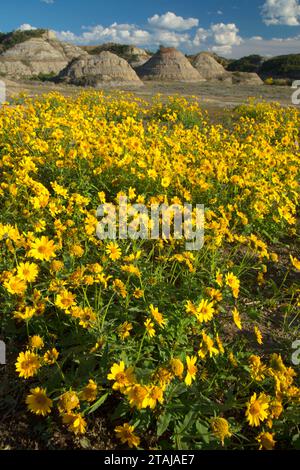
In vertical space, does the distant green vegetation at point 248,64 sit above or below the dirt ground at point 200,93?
above

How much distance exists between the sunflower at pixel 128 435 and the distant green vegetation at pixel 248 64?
186 ft

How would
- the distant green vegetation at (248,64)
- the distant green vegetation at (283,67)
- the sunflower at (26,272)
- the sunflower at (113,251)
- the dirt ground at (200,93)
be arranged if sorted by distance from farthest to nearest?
the distant green vegetation at (248,64) < the distant green vegetation at (283,67) < the dirt ground at (200,93) < the sunflower at (113,251) < the sunflower at (26,272)

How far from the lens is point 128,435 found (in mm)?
1970

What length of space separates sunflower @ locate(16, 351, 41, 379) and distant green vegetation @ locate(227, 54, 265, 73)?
5662 centimetres

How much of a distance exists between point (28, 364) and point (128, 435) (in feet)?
2.19

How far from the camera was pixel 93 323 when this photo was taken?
2359 millimetres

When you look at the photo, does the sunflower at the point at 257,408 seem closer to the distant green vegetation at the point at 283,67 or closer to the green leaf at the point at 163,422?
the green leaf at the point at 163,422

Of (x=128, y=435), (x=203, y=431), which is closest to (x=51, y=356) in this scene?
(x=128, y=435)

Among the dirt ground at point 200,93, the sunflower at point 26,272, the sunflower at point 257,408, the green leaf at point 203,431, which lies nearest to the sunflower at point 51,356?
the sunflower at point 26,272

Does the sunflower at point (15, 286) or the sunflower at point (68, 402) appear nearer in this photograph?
the sunflower at point (68, 402)

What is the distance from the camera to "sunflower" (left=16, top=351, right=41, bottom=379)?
2102 mm

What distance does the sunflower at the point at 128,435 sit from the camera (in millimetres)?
1946

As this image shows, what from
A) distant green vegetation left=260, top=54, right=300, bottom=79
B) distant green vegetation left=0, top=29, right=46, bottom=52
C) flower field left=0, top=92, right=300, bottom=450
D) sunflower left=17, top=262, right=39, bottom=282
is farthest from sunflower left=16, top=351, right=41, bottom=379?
distant green vegetation left=0, top=29, right=46, bottom=52
